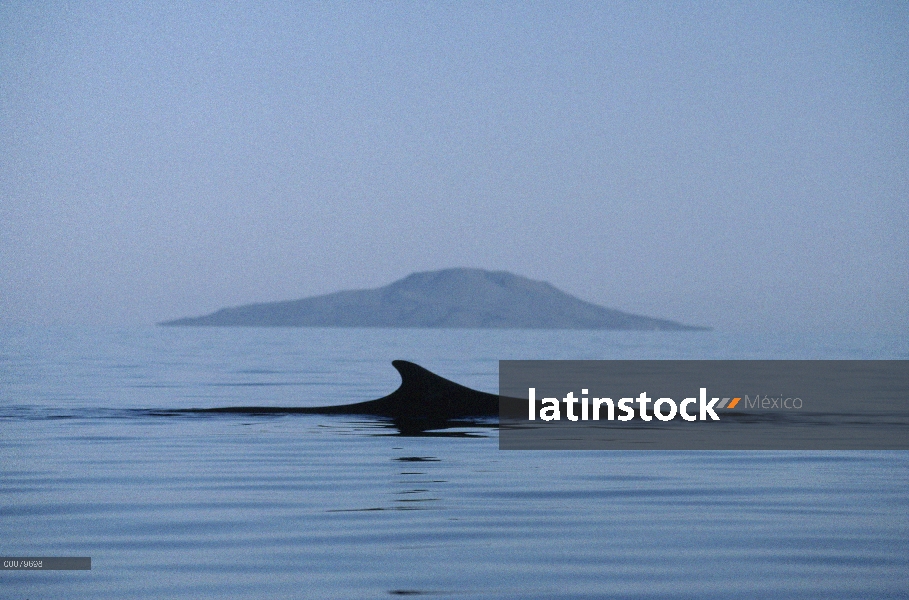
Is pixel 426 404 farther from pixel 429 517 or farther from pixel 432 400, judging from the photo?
pixel 429 517

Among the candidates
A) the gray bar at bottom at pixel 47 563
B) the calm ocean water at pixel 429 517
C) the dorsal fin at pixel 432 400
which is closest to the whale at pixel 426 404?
the dorsal fin at pixel 432 400

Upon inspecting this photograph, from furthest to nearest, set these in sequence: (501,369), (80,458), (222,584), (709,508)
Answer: (501,369) < (80,458) < (709,508) < (222,584)

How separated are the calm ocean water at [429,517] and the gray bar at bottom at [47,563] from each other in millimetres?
136

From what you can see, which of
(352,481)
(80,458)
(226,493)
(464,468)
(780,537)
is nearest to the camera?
(780,537)

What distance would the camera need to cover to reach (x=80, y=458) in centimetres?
1548

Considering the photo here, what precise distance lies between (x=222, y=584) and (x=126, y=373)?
1363 inches

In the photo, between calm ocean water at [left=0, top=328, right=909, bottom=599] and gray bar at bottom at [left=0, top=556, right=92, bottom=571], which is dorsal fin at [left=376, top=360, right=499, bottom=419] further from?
gray bar at bottom at [left=0, top=556, right=92, bottom=571]

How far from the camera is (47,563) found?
332 inches

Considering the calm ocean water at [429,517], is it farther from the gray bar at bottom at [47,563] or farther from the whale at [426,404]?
the whale at [426,404]

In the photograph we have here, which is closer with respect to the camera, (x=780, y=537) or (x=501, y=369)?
(x=780, y=537)

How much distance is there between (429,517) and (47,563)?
11.3 feet

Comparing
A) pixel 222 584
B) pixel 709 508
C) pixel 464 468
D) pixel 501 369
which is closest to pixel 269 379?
pixel 501 369

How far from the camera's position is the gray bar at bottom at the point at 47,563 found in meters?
8.29

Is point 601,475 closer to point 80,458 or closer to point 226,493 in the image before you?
point 226,493
